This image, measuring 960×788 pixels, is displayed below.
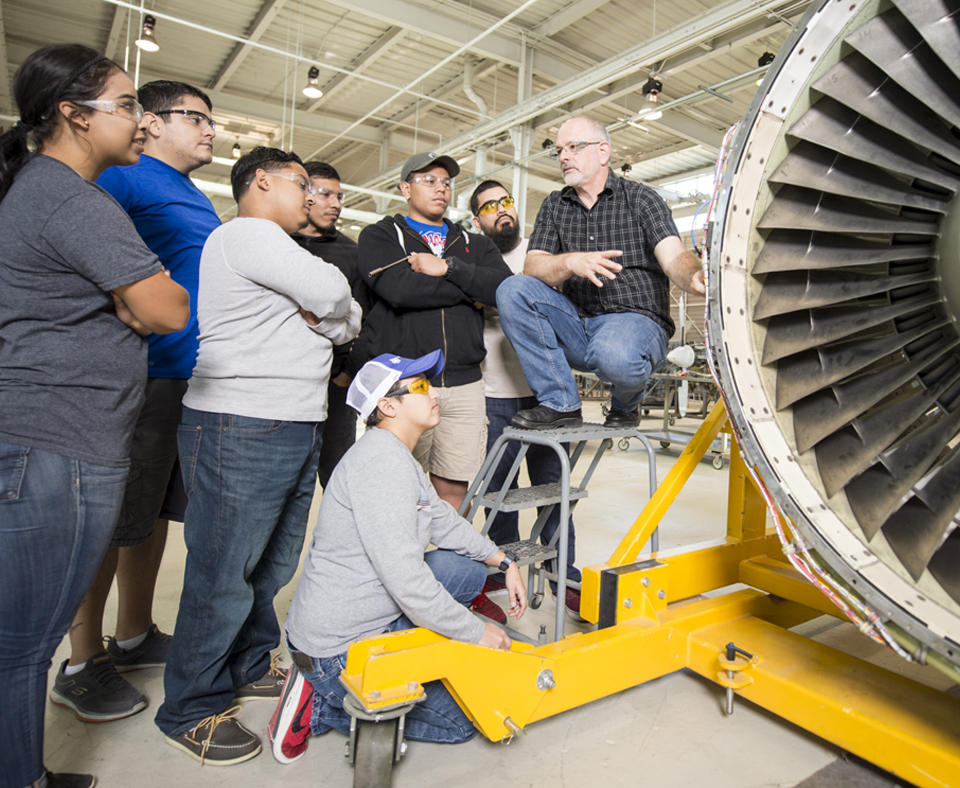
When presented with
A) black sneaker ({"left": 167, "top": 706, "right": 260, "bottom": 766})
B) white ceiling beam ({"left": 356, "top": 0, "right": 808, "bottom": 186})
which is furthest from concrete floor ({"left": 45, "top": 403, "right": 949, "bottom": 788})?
white ceiling beam ({"left": 356, "top": 0, "right": 808, "bottom": 186})

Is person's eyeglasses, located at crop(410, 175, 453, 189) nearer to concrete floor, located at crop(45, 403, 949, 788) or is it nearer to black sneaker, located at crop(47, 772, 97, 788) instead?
concrete floor, located at crop(45, 403, 949, 788)

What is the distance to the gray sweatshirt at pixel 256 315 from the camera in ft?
4.84

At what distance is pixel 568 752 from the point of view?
1.54 metres

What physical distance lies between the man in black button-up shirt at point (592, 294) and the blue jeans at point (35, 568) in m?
1.21

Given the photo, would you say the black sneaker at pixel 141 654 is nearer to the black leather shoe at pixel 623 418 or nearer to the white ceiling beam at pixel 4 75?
the black leather shoe at pixel 623 418

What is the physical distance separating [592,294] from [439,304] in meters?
0.53

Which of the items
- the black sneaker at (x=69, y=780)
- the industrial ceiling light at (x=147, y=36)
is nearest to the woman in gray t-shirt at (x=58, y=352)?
the black sneaker at (x=69, y=780)

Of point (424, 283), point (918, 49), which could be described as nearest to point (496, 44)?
point (424, 283)

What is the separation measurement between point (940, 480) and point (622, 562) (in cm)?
87

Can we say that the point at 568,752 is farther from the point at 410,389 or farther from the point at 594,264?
the point at 594,264

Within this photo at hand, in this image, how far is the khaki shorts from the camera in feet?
7.34

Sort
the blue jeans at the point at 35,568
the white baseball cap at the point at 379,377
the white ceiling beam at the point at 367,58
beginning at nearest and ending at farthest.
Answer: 1. the blue jeans at the point at 35,568
2. the white baseball cap at the point at 379,377
3. the white ceiling beam at the point at 367,58

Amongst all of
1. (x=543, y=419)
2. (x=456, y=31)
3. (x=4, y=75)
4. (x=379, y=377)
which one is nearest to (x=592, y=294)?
(x=543, y=419)

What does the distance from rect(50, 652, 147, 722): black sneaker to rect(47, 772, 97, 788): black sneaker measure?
0.30 m
